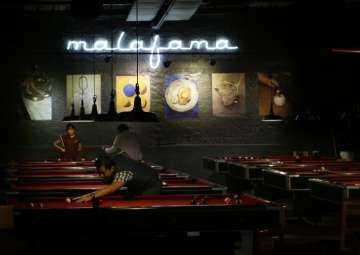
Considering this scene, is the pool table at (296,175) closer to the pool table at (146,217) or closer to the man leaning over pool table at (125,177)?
the man leaning over pool table at (125,177)

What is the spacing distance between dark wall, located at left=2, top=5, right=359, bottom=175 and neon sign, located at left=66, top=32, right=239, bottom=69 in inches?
6.2

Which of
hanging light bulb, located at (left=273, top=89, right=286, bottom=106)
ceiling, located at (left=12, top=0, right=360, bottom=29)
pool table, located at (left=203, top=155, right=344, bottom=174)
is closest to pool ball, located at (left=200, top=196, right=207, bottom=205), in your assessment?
pool table, located at (left=203, top=155, right=344, bottom=174)

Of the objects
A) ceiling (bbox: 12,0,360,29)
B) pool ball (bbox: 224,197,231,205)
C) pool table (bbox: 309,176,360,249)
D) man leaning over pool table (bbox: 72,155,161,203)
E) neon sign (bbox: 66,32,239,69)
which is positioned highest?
ceiling (bbox: 12,0,360,29)

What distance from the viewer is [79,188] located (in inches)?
307

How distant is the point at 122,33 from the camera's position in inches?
576

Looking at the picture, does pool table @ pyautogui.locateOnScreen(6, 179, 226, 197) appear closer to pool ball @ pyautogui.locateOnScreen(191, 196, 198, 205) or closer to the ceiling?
pool ball @ pyautogui.locateOnScreen(191, 196, 198, 205)

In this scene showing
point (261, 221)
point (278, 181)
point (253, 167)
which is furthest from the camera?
point (253, 167)

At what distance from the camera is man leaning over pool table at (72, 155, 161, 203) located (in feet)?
22.3

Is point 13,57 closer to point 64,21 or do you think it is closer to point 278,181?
point 64,21

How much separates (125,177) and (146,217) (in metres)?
0.91

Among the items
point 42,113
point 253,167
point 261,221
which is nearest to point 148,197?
point 261,221

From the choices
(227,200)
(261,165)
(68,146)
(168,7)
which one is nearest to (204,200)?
(227,200)

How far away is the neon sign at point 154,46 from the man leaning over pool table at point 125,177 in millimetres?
7286

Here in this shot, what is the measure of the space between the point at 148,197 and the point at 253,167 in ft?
15.7
